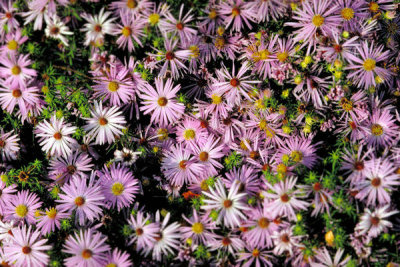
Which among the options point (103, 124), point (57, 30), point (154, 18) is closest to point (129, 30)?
point (154, 18)

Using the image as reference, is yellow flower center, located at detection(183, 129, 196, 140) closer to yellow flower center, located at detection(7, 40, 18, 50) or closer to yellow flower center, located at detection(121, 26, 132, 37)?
yellow flower center, located at detection(121, 26, 132, 37)

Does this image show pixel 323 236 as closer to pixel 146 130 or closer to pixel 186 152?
pixel 186 152

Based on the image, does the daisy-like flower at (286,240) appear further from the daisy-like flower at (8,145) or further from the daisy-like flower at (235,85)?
the daisy-like flower at (8,145)

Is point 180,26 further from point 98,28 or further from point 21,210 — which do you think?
point 21,210

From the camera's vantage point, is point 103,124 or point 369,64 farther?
point 103,124

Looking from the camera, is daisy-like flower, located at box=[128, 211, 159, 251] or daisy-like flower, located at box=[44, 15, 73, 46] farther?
daisy-like flower, located at box=[44, 15, 73, 46]

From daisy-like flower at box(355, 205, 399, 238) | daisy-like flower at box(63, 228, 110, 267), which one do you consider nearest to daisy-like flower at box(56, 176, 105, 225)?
daisy-like flower at box(63, 228, 110, 267)

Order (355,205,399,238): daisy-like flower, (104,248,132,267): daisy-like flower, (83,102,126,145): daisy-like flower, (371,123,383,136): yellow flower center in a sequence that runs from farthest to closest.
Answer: (83,102,126,145): daisy-like flower → (371,123,383,136): yellow flower center → (104,248,132,267): daisy-like flower → (355,205,399,238): daisy-like flower
